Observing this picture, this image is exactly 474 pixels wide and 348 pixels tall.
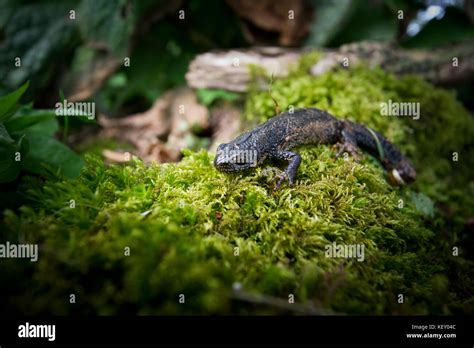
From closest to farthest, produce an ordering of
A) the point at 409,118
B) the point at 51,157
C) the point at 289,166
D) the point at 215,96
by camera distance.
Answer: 1. the point at 289,166
2. the point at 51,157
3. the point at 409,118
4. the point at 215,96

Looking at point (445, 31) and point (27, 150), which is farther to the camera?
point (445, 31)

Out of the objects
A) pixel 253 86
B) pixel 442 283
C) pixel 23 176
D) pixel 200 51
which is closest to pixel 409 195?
pixel 442 283

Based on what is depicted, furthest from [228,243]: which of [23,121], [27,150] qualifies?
[23,121]

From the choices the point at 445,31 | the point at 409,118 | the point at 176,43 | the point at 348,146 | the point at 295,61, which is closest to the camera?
the point at 348,146

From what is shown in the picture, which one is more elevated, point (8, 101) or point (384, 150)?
point (8, 101)

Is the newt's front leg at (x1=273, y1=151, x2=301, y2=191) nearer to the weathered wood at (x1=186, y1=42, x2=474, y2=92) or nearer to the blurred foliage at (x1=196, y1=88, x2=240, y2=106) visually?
the weathered wood at (x1=186, y1=42, x2=474, y2=92)

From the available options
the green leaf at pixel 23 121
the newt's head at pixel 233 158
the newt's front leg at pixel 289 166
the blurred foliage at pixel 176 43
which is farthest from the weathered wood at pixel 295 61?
the green leaf at pixel 23 121

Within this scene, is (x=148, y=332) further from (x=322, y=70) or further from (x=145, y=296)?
(x=322, y=70)

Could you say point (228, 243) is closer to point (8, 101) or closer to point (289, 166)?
point (289, 166)
